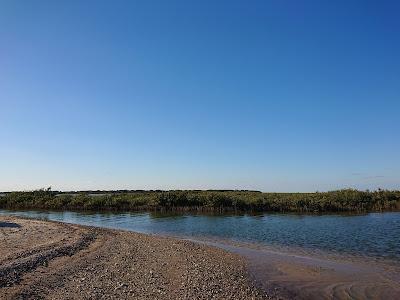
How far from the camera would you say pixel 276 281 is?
17.9 meters

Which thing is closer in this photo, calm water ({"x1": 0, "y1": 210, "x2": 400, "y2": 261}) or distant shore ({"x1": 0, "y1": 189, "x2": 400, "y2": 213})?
calm water ({"x1": 0, "y1": 210, "x2": 400, "y2": 261})

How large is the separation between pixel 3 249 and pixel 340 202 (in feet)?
155

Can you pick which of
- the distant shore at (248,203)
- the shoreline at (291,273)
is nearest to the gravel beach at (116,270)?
the shoreline at (291,273)

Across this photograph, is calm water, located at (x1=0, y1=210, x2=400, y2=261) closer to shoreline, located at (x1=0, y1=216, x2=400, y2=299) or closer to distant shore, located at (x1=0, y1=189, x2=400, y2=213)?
shoreline, located at (x1=0, y1=216, x2=400, y2=299)

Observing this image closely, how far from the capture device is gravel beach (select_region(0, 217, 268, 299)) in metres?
14.4

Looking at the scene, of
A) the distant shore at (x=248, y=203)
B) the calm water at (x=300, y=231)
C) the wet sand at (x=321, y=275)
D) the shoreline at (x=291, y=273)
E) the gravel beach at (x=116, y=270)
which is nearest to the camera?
the gravel beach at (x=116, y=270)

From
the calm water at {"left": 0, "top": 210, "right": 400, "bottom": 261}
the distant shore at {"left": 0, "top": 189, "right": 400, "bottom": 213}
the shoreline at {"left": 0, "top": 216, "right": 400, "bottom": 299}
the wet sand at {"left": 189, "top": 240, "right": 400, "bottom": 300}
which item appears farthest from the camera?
the distant shore at {"left": 0, "top": 189, "right": 400, "bottom": 213}

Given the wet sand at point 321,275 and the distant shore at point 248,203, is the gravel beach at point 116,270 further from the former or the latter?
the distant shore at point 248,203

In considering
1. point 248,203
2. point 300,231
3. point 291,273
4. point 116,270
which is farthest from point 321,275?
point 248,203

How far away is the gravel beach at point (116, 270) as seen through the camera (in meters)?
14.4

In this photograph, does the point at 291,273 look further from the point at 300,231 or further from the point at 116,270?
the point at 300,231

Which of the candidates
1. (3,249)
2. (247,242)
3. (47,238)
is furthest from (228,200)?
(3,249)

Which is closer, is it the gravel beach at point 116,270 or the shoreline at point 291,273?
the gravel beach at point 116,270

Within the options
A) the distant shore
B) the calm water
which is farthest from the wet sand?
the distant shore
